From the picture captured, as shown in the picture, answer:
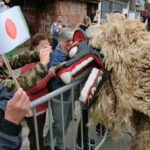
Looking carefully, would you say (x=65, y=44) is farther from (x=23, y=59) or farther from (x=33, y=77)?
(x=33, y=77)

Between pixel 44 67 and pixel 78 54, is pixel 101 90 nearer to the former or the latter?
pixel 78 54

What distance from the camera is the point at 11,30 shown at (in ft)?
4.02

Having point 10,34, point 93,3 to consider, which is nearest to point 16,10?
point 10,34

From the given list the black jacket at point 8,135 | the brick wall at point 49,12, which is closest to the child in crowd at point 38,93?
the black jacket at point 8,135

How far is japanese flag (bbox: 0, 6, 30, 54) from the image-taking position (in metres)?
1.18

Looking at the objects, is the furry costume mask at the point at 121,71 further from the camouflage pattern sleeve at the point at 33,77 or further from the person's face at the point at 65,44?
the person's face at the point at 65,44

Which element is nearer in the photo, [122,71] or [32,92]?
[122,71]

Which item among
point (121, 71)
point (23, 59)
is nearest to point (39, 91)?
point (23, 59)

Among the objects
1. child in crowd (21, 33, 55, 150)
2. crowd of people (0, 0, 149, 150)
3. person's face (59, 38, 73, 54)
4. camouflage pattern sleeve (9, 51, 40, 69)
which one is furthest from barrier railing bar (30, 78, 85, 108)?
person's face (59, 38, 73, 54)

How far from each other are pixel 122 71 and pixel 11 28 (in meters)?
0.77

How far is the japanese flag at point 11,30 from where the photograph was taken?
46.4 inches

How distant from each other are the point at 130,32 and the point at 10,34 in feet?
2.78

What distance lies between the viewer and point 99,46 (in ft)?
5.31

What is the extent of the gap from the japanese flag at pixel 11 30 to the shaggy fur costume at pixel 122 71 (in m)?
0.56
